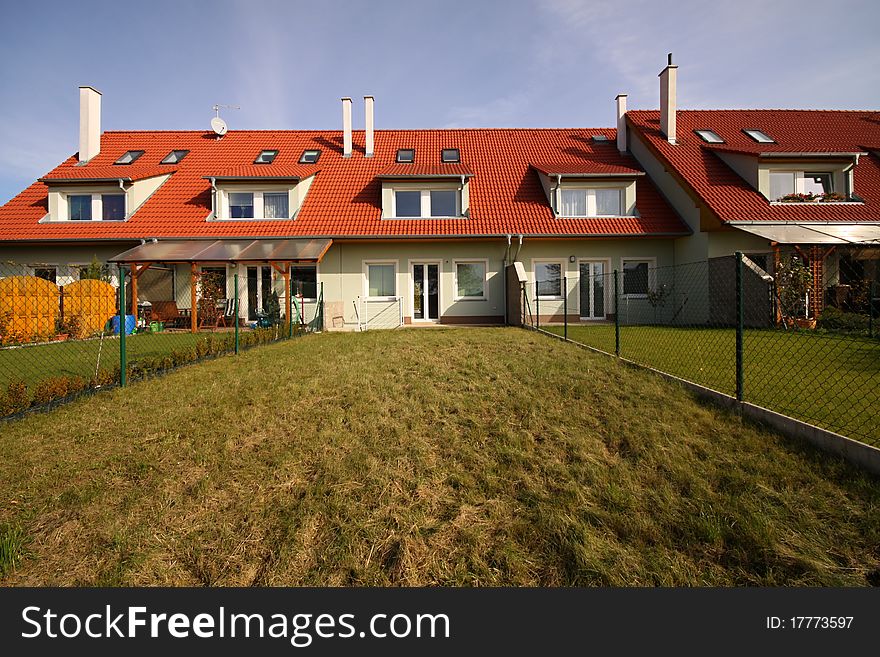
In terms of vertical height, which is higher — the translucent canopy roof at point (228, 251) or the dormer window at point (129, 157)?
the dormer window at point (129, 157)

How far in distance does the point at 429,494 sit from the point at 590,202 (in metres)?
16.9

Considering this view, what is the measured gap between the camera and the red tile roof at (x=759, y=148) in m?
15.6

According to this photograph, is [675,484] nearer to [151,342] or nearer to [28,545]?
[28,545]

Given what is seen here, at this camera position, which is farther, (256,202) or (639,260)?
(256,202)

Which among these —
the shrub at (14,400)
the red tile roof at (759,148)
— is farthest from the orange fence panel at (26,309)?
the red tile roof at (759,148)

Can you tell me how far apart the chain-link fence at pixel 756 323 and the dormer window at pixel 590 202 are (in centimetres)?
216

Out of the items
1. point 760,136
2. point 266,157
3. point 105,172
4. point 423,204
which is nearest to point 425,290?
point 423,204

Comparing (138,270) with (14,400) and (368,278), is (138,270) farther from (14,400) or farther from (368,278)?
(14,400)

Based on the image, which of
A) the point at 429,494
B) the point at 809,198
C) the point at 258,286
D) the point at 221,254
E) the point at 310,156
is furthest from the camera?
the point at 310,156

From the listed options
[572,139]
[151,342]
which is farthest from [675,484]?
[572,139]

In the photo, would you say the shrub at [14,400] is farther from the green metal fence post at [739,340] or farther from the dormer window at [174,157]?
the dormer window at [174,157]

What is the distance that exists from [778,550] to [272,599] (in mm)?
2855

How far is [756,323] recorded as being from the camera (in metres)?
13.5

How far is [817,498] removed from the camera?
122 inches
